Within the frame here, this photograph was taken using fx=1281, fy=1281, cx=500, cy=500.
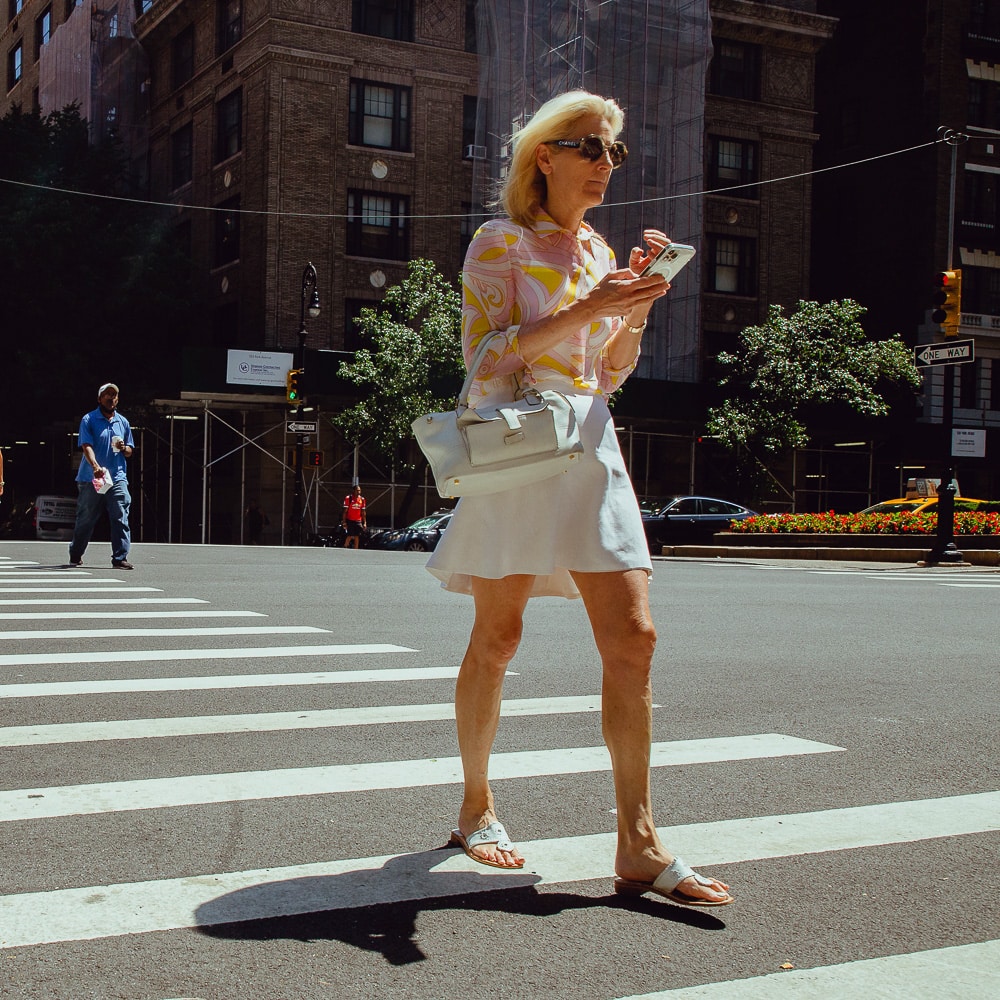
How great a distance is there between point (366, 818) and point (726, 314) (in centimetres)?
4098

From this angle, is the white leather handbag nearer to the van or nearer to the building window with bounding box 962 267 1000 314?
the van

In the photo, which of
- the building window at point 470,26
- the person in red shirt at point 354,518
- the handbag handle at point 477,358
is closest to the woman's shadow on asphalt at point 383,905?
the handbag handle at point 477,358

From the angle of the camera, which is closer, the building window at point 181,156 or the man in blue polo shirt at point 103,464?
the man in blue polo shirt at point 103,464

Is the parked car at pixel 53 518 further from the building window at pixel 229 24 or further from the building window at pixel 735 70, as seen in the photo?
the building window at pixel 735 70

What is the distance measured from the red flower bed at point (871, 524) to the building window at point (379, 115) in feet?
57.6

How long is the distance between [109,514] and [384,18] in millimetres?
28991

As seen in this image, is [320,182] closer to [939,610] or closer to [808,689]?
[939,610]

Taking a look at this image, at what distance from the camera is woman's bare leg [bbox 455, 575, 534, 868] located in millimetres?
3650

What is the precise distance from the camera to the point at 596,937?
3.09m

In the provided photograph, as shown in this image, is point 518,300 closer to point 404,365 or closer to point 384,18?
point 404,365

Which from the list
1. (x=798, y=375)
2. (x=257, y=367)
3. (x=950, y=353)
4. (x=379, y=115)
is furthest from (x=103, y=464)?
(x=379, y=115)

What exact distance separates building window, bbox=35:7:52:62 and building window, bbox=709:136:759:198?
29381 millimetres

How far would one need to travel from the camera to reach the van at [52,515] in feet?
112

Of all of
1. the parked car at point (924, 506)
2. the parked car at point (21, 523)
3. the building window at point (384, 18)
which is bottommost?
the parked car at point (21, 523)
